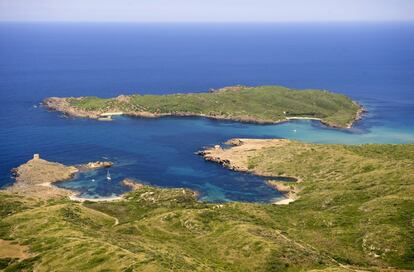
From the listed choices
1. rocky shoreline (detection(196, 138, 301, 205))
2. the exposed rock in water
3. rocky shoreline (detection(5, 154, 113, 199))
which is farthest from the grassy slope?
rocky shoreline (detection(5, 154, 113, 199))

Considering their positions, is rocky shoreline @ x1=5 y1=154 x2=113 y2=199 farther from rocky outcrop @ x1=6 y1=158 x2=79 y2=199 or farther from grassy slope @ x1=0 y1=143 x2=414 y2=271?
grassy slope @ x1=0 y1=143 x2=414 y2=271

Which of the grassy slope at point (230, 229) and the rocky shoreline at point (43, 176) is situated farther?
the rocky shoreline at point (43, 176)

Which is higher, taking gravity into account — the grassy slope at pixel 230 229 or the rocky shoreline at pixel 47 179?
the grassy slope at pixel 230 229

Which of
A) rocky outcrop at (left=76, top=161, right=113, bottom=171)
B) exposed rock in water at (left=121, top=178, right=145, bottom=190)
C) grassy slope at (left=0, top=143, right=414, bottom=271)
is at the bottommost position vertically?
exposed rock in water at (left=121, top=178, right=145, bottom=190)

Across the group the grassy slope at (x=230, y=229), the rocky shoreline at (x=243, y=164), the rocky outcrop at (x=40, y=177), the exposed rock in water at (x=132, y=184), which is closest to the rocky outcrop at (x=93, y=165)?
the rocky outcrop at (x=40, y=177)

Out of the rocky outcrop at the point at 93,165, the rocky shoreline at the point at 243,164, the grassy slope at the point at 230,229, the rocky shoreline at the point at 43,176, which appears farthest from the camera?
the rocky outcrop at the point at 93,165

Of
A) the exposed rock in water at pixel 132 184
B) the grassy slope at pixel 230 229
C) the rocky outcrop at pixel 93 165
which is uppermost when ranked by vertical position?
the grassy slope at pixel 230 229

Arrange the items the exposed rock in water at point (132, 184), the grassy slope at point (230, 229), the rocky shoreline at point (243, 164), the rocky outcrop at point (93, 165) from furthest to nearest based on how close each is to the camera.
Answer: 1. the rocky outcrop at point (93, 165)
2. the exposed rock in water at point (132, 184)
3. the rocky shoreline at point (243, 164)
4. the grassy slope at point (230, 229)

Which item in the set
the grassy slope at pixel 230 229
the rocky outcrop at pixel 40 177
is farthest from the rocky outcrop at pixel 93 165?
the grassy slope at pixel 230 229

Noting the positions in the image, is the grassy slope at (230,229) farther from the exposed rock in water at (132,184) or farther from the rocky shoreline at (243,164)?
the exposed rock in water at (132,184)
